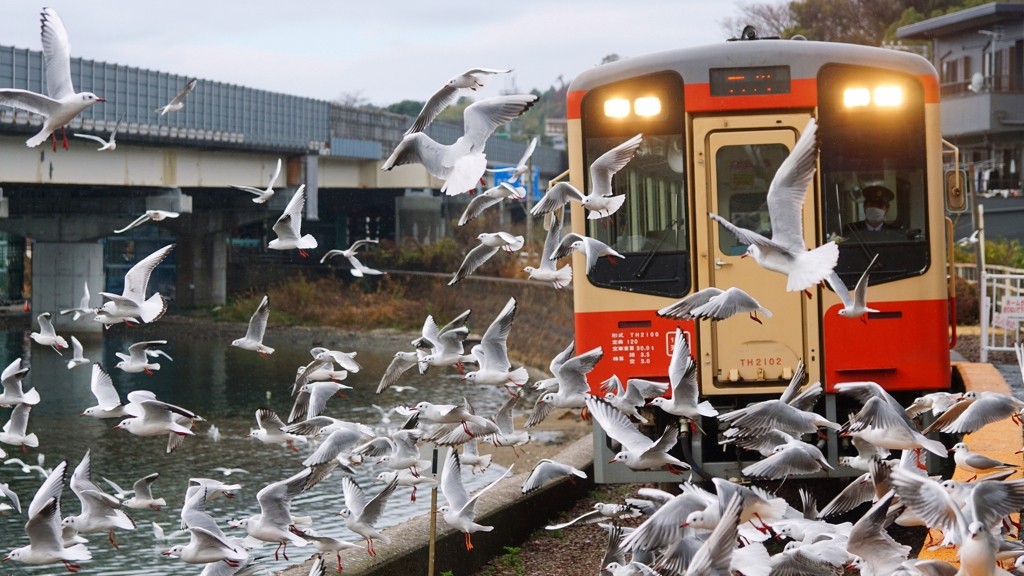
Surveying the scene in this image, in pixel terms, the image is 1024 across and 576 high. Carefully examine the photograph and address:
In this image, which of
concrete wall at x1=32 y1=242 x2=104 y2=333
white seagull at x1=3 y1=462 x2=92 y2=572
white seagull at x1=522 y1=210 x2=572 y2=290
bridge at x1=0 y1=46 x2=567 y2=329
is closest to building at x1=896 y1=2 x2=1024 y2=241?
bridge at x1=0 y1=46 x2=567 y2=329

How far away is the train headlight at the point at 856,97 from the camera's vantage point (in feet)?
25.1

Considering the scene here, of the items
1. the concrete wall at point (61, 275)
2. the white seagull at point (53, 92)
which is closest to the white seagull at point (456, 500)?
the white seagull at point (53, 92)

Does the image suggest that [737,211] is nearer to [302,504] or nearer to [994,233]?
[302,504]

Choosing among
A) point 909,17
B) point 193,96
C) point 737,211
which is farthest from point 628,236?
point 909,17

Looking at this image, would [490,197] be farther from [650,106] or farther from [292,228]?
[292,228]

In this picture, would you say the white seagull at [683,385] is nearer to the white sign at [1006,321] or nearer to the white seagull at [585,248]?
the white seagull at [585,248]

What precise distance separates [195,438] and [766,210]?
1196 centimetres

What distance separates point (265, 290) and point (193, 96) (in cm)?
1195

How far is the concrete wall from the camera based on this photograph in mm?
31375

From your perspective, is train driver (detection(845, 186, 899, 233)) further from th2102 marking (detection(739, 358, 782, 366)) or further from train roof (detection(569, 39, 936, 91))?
th2102 marking (detection(739, 358, 782, 366))

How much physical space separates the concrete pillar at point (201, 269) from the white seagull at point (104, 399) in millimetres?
29801

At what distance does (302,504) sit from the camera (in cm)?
1268

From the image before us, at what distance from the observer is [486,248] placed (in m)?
7.81

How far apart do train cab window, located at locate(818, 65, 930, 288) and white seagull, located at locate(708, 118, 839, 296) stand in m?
2.05
